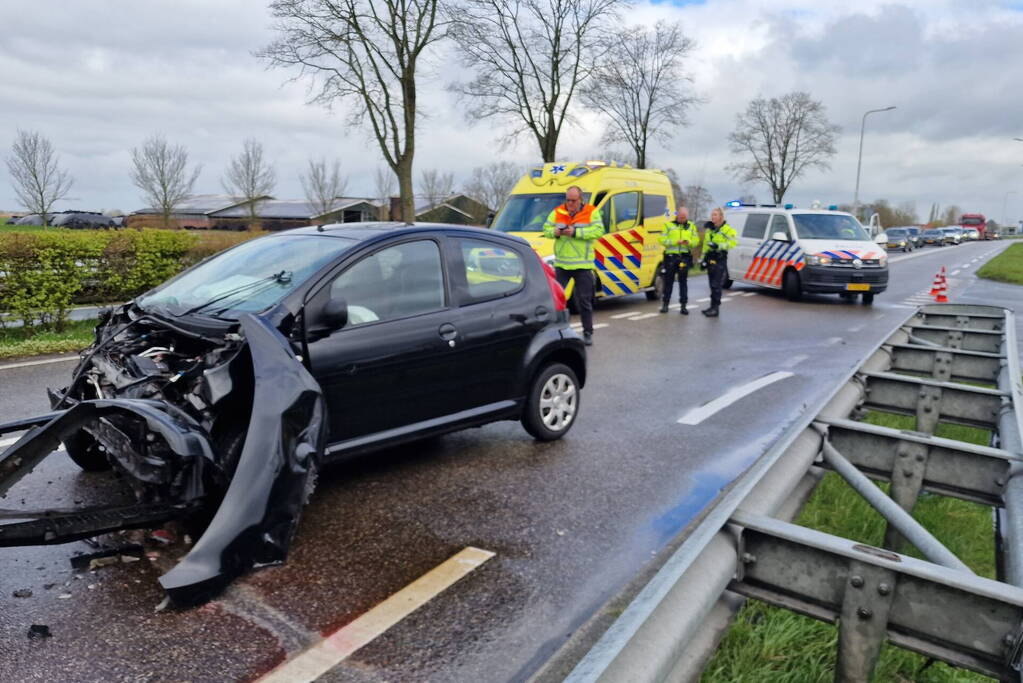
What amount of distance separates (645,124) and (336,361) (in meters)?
36.1

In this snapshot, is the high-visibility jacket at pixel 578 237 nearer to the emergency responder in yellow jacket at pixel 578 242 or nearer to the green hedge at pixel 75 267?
the emergency responder in yellow jacket at pixel 578 242

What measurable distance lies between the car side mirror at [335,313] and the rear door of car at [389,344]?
75 mm

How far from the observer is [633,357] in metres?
9.35

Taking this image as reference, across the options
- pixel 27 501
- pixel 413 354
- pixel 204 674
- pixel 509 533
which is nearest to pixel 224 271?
pixel 413 354

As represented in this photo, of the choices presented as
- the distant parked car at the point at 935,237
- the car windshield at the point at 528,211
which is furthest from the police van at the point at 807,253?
the distant parked car at the point at 935,237

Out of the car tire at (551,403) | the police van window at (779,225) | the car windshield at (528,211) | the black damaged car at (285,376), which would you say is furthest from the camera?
the police van window at (779,225)

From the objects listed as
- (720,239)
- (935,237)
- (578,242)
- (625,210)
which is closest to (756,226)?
(720,239)

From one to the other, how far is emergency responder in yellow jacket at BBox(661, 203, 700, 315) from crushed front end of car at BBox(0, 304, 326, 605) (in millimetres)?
10610

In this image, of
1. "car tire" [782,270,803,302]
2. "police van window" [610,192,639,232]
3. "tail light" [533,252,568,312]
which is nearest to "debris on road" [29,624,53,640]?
"tail light" [533,252,568,312]

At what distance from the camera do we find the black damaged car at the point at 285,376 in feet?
10.2

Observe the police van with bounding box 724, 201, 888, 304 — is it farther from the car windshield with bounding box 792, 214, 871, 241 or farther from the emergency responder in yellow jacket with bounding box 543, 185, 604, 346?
the emergency responder in yellow jacket with bounding box 543, 185, 604, 346

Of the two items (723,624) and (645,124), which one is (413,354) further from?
(645,124)

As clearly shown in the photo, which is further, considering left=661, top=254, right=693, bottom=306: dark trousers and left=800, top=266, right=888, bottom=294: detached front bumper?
left=800, top=266, right=888, bottom=294: detached front bumper

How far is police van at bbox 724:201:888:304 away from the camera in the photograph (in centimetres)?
1536
